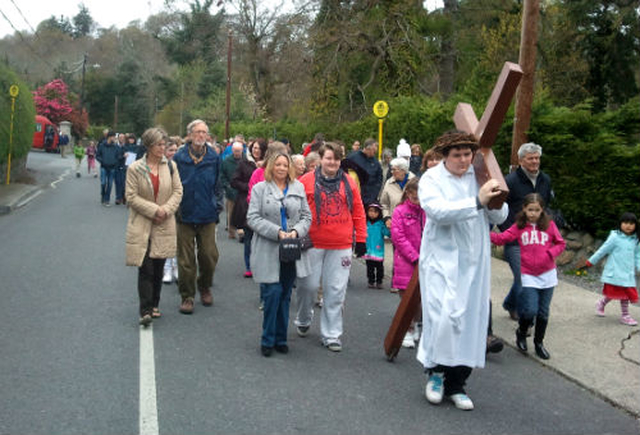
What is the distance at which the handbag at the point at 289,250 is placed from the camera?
5.79 meters

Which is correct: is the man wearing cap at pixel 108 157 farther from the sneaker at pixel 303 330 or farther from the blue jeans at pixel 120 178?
the sneaker at pixel 303 330

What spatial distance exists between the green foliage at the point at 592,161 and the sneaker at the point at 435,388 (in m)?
6.01

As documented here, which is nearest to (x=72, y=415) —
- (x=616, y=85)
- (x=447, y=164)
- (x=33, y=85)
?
(x=447, y=164)

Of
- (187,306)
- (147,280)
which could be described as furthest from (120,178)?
(147,280)

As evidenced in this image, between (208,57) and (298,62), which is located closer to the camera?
(298,62)

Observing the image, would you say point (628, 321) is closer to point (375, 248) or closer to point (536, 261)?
point (536, 261)

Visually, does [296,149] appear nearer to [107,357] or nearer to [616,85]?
[616,85]

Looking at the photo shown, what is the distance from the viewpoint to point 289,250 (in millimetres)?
5789

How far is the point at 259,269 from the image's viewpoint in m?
5.92

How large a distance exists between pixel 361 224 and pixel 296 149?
85.7 feet

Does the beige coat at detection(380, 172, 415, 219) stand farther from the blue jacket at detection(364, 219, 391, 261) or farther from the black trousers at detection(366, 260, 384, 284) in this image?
the black trousers at detection(366, 260, 384, 284)

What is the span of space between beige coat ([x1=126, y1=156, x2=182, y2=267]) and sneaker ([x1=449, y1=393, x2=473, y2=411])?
10.8ft

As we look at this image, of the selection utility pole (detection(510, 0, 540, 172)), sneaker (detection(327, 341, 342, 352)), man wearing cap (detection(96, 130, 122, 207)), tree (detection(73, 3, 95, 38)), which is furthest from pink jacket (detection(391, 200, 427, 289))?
tree (detection(73, 3, 95, 38))

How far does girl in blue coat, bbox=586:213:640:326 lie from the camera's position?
752 cm
